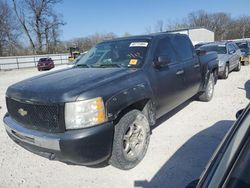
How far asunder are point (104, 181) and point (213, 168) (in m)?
2.24

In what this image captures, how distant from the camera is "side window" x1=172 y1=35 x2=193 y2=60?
502 cm

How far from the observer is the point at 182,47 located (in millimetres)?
5293

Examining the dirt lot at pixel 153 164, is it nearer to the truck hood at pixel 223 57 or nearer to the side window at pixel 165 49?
the side window at pixel 165 49

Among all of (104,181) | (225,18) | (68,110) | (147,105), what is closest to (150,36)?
(147,105)

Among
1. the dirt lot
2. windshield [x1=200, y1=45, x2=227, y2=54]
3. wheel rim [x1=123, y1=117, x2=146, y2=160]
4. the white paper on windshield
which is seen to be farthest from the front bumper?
windshield [x1=200, y1=45, x2=227, y2=54]

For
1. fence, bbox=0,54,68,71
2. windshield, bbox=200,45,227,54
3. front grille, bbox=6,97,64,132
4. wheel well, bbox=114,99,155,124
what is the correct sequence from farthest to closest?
fence, bbox=0,54,68,71
windshield, bbox=200,45,227,54
wheel well, bbox=114,99,155,124
front grille, bbox=6,97,64,132

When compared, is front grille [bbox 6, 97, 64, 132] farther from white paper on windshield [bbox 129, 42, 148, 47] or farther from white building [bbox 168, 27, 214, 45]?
white building [bbox 168, 27, 214, 45]

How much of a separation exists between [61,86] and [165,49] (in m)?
2.29

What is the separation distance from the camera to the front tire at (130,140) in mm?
3146

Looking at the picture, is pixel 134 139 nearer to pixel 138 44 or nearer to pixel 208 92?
pixel 138 44

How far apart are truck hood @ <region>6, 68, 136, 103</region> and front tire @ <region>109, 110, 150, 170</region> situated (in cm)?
62

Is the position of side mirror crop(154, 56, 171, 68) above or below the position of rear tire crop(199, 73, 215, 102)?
above

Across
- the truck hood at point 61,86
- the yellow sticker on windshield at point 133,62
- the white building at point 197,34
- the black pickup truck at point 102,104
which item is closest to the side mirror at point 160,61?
the black pickup truck at point 102,104

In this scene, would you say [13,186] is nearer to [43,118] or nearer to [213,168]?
[43,118]
